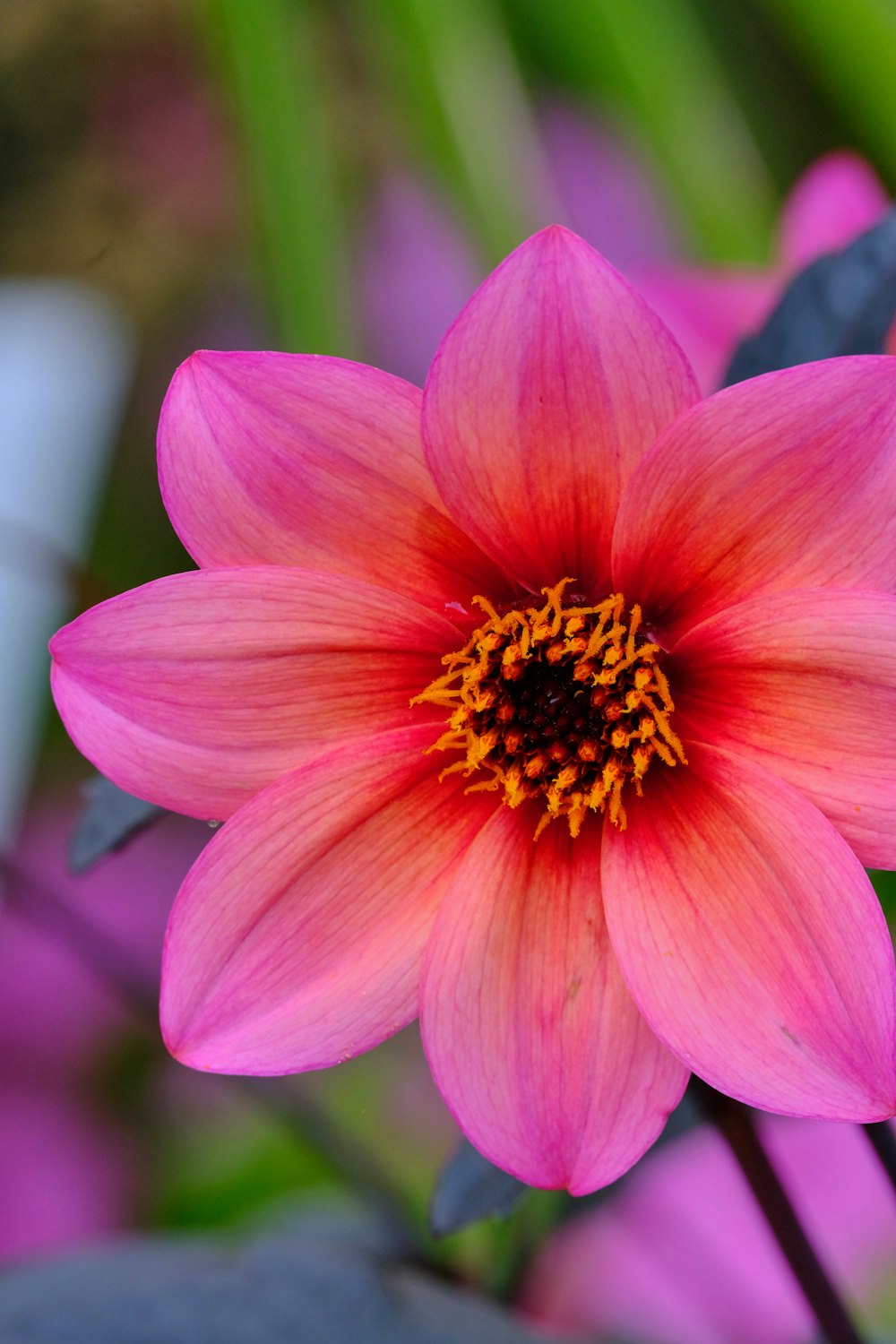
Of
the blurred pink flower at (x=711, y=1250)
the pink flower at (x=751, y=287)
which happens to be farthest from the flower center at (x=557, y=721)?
the blurred pink flower at (x=711, y=1250)

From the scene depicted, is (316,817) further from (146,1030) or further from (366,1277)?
(146,1030)

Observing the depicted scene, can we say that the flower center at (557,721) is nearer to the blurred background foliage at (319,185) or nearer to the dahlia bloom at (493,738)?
the dahlia bloom at (493,738)

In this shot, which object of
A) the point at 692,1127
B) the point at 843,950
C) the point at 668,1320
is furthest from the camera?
the point at 668,1320

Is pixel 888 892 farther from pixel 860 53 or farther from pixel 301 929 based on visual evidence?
pixel 860 53

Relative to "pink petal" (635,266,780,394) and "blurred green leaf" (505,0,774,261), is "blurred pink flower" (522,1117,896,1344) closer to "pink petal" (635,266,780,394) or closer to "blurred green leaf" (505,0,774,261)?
"pink petal" (635,266,780,394)

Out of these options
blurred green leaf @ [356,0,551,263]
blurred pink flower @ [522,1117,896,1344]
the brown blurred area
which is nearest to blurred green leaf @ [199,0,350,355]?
blurred green leaf @ [356,0,551,263]

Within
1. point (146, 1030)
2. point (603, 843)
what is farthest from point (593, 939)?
point (146, 1030)

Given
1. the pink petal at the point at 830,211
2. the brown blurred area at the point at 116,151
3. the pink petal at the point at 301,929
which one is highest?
the brown blurred area at the point at 116,151
